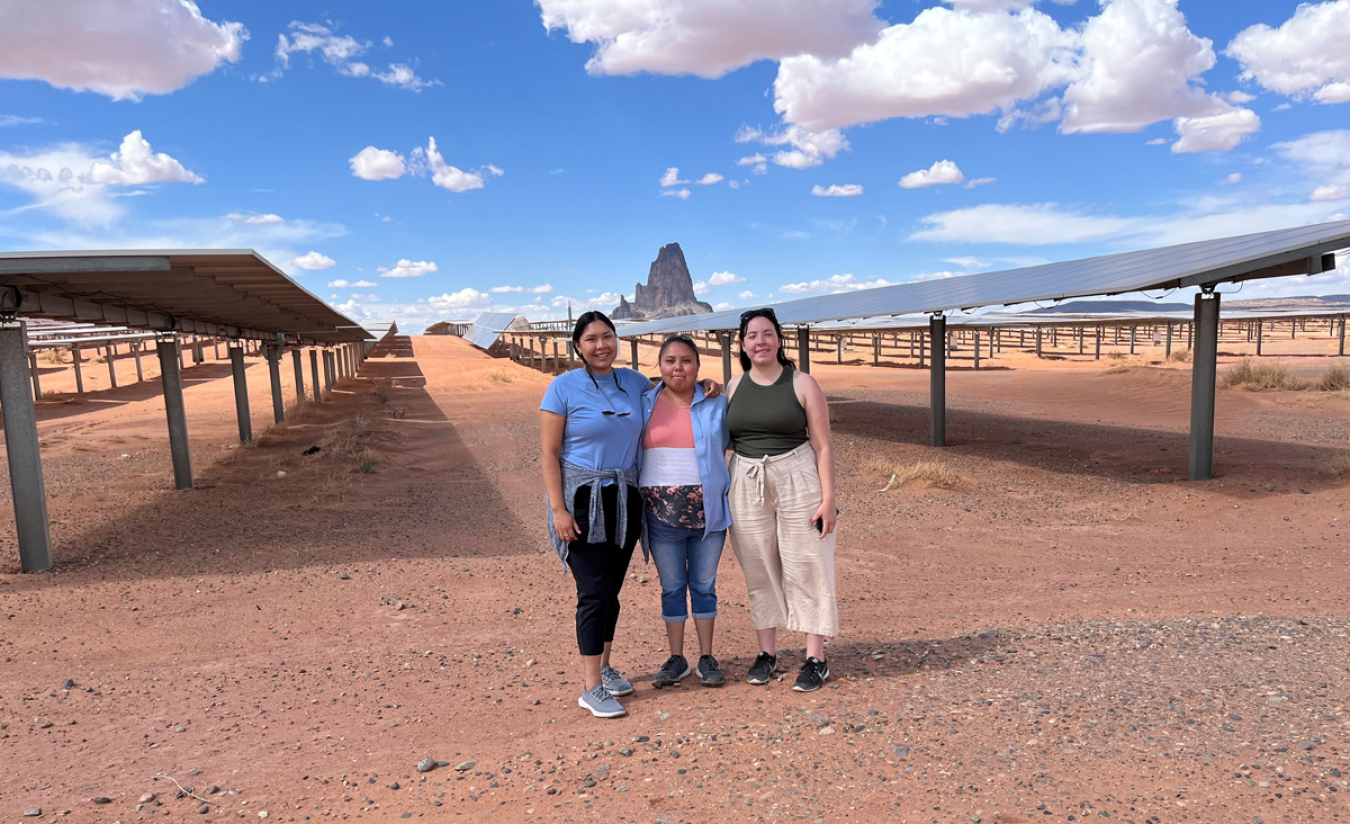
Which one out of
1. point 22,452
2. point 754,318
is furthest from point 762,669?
point 22,452

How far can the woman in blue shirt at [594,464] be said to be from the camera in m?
3.12

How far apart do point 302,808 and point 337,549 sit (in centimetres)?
456

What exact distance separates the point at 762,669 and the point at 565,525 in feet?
3.85

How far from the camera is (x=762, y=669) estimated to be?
354 centimetres

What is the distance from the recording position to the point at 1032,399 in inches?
786

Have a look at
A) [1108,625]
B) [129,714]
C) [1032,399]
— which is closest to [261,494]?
[129,714]

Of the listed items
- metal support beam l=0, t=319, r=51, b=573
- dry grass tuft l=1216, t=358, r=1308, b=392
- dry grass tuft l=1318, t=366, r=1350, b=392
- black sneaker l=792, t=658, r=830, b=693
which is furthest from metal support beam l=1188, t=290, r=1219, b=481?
dry grass tuft l=1318, t=366, r=1350, b=392

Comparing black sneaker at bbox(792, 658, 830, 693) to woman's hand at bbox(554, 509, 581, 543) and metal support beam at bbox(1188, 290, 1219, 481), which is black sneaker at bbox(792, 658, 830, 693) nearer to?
woman's hand at bbox(554, 509, 581, 543)

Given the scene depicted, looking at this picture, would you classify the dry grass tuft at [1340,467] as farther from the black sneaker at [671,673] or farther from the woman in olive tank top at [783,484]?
the black sneaker at [671,673]

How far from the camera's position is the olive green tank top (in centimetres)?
321

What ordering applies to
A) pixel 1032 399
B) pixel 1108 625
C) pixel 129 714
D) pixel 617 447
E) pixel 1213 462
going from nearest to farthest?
pixel 617 447 → pixel 129 714 → pixel 1108 625 → pixel 1213 462 → pixel 1032 399

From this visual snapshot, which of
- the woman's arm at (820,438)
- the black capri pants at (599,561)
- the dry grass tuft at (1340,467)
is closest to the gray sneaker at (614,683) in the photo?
the black capri pants at (599,561)

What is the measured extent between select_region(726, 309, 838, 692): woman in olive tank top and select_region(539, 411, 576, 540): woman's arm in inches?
28.1

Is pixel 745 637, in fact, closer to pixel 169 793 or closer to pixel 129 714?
pixel 169 793
